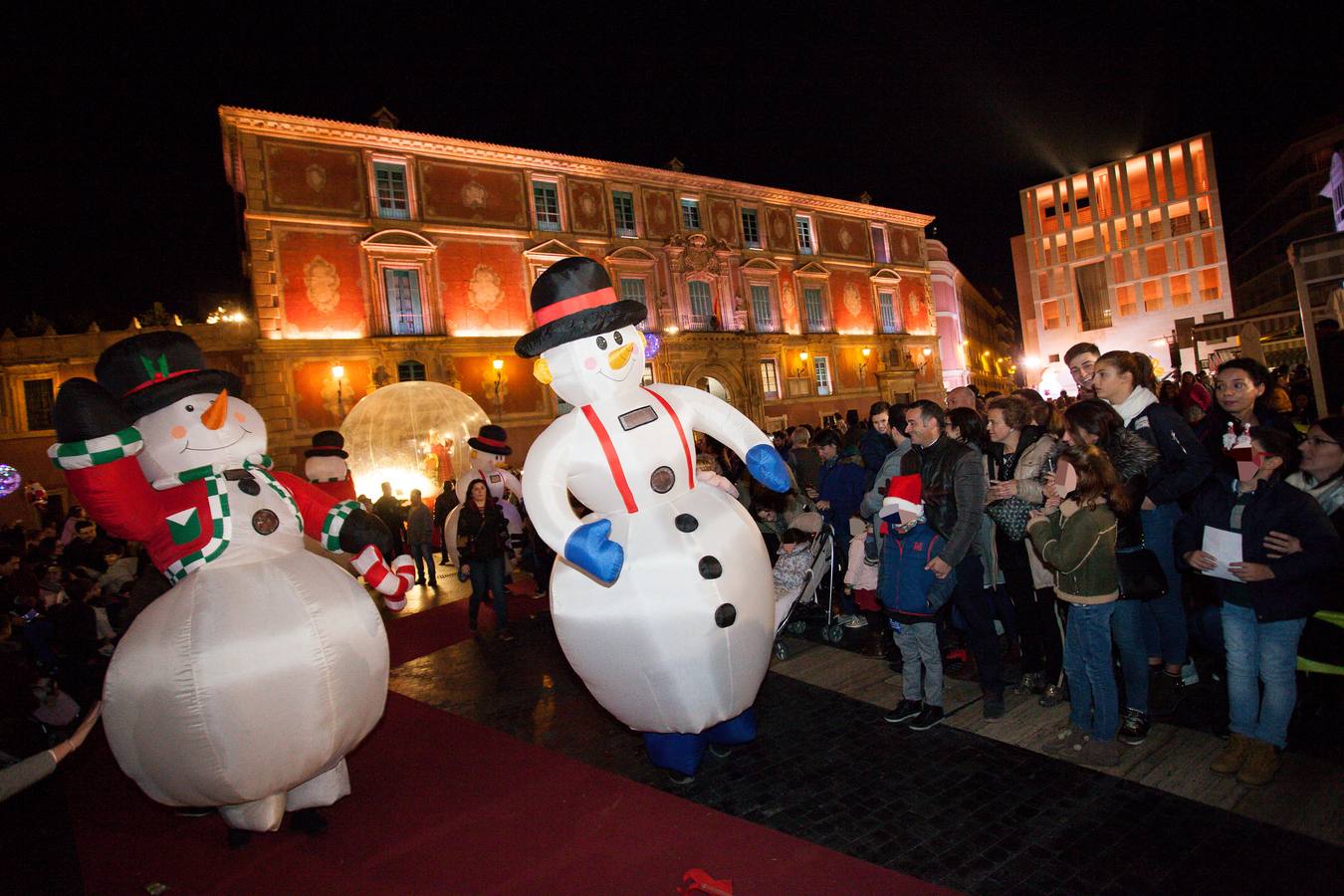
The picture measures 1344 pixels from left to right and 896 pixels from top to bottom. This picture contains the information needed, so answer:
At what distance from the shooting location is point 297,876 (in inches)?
126

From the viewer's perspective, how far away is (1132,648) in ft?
11.8

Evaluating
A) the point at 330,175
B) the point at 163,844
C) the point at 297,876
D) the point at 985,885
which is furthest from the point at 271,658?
the point at 330,175

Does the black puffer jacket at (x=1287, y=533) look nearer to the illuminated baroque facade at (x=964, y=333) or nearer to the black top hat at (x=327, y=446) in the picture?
the black top hat at (x=327, y=446)

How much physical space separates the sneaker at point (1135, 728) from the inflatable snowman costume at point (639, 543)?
1.87 metres

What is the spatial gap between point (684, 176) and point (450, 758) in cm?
2510

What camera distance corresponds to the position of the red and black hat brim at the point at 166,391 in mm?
3287

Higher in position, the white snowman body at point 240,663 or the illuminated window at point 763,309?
the illuminated window at point 763,309

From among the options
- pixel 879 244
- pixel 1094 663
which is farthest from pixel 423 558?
pixel 879 244

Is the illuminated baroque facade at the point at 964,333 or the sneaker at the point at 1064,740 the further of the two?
the illuminated baroque facade at the point at 964,333

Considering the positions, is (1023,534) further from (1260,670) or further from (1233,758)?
(1233,758)

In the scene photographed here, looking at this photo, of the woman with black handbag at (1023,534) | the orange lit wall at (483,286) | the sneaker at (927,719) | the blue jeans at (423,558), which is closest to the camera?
the sneaker at (927,719)

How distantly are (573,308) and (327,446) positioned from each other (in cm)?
413

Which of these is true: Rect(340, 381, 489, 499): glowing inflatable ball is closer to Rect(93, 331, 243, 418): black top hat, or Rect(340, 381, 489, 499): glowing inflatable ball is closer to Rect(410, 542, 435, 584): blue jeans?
Rect(410, 542, 435, 584): blue jeans

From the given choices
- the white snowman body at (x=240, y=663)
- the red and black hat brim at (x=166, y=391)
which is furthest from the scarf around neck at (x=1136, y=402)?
the red and black hat brim at (x=166, y=391)
